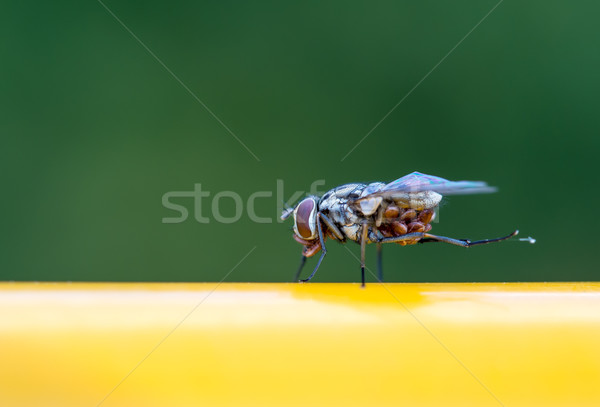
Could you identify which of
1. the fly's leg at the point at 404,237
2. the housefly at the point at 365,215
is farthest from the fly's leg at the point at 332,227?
the fly's leg at the point at 404,237

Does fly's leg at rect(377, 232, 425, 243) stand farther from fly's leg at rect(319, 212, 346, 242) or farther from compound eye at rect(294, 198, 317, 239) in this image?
compound eye at rect(294, 198, 317, 239)

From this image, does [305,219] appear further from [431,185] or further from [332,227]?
[431,185]

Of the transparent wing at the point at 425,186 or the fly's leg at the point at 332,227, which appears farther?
Answer: the fly's leg at the point at 332,227

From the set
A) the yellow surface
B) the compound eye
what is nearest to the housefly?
the compound eye

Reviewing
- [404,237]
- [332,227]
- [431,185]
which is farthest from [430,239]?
[332,227]

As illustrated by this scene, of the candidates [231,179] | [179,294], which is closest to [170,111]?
[231,179]

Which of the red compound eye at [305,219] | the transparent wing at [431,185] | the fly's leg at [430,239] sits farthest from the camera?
the red compound eye at [305,219]

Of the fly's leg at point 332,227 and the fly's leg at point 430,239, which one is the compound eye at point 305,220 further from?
the fly's leg at point 430,239
